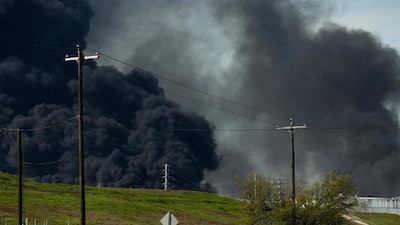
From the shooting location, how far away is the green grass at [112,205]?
288ft

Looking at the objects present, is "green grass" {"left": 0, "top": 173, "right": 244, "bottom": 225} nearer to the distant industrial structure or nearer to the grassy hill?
the grassy hill

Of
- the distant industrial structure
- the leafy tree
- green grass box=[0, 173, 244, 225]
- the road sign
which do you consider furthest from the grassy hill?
the road sign

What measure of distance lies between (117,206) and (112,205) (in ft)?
2.73

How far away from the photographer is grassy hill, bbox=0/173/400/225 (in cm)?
8731

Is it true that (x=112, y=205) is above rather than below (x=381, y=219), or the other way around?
above

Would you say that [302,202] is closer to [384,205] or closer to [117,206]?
[117,206]

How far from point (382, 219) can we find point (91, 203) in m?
53.8

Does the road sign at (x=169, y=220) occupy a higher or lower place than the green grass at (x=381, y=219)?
higher

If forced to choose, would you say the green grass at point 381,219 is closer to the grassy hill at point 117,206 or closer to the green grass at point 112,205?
the grassy hill at point 117,206

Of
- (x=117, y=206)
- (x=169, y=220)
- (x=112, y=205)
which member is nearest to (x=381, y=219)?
(x=117, y=206)

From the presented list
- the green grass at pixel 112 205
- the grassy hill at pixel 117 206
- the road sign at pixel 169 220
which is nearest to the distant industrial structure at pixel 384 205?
the grassy hill at pixel 117 206

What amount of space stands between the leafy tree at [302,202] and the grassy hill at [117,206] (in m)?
4.42

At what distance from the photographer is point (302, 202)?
2879 inches

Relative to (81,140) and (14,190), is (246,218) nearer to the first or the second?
(81,140)
